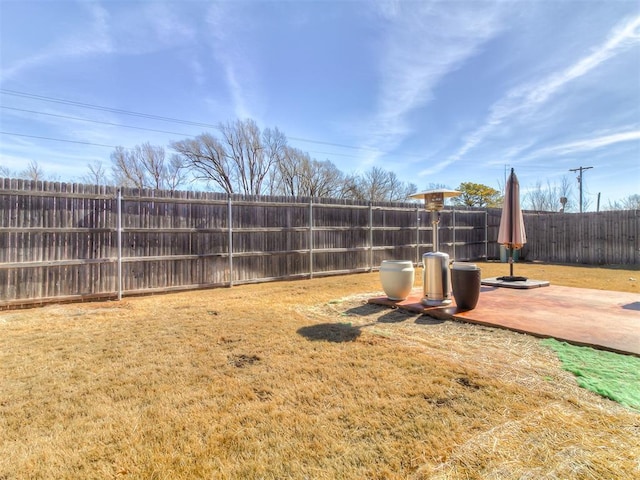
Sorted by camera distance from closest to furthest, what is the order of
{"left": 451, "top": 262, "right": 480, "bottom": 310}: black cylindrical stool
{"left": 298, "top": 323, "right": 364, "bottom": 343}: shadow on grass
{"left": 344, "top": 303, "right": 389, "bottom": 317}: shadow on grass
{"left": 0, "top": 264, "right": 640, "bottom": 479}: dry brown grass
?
{"left": 0, "top": 264, "right": 640, "bottom": 479}: dry brown grass → {"left": 298, "top": 323, "right": 364, "bottom": 343}: shadow on grass → {"left": 451, "top": 262, "right": 480, "bottom": 310}: black cylindrical stool → {"left": 344, "top": 303, "right": 389, "bottom": 317}: shadow on grass

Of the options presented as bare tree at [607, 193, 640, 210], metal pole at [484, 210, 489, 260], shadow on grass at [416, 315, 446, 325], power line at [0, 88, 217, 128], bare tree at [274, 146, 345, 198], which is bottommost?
shadow on grass at [416, 315, 446, 325]

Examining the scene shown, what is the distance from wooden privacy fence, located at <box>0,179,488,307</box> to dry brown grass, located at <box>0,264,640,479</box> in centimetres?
214

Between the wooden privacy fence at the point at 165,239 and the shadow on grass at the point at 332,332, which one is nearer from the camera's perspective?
the shadow on grass at the point at 332,332

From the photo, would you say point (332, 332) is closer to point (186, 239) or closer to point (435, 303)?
point (435, 303)

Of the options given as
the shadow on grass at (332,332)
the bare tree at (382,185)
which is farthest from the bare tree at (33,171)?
the shadow on grass at (332,332)

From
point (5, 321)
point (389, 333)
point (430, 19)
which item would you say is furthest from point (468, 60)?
point (5, 321)

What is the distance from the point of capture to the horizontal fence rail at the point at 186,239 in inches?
230

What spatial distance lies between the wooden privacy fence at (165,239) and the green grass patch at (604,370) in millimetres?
6631

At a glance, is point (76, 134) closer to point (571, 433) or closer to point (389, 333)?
point (389, 333)

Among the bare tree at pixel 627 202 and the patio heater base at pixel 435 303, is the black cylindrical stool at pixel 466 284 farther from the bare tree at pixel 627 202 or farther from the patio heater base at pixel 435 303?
the bare tree at pixel 627 202

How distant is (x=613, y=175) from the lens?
2173 cm

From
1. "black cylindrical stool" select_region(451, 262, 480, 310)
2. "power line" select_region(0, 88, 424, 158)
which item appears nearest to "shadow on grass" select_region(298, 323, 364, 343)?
"black cylindrical stool" select_region(451, 262, 480, 310)

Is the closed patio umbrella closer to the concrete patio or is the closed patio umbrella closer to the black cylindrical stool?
the concrete patio

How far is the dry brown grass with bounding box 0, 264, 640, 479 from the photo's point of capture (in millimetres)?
1654
